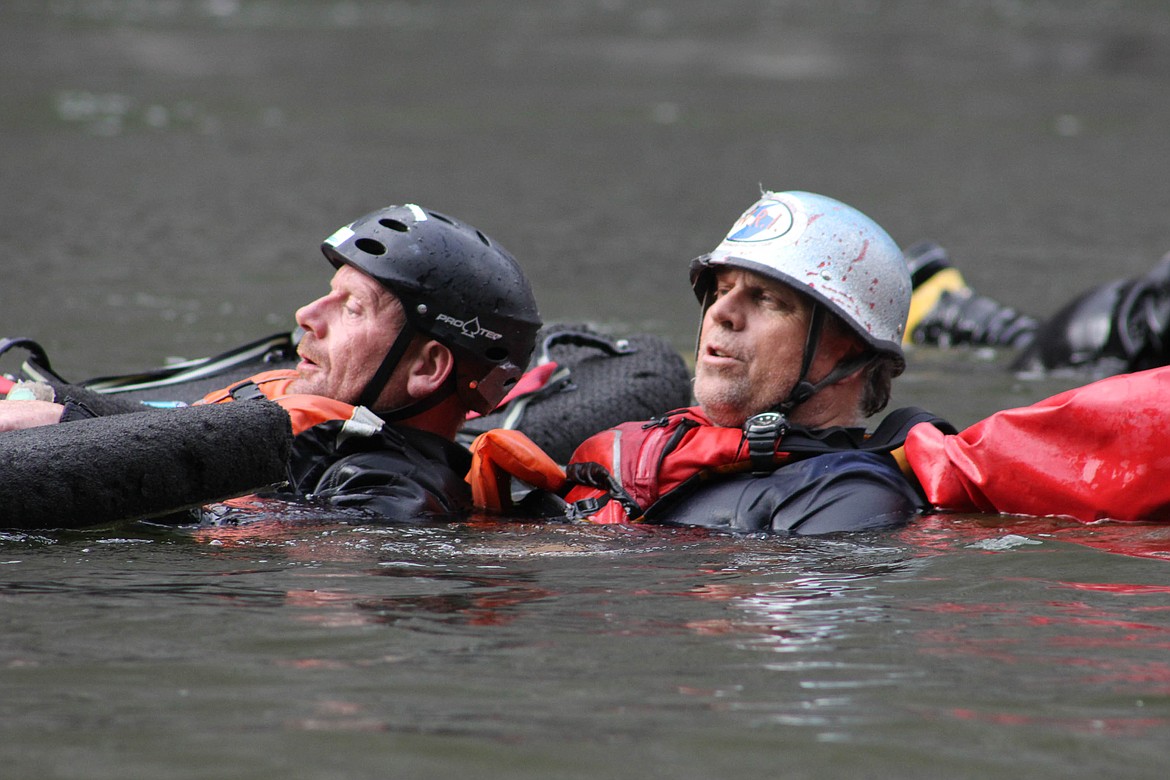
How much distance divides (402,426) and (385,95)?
721 inches

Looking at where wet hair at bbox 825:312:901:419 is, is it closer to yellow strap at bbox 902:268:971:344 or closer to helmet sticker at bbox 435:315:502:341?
helmet sticker at bbox 435:315:502:341

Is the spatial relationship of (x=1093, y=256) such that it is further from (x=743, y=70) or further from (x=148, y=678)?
(x=743, y=70)

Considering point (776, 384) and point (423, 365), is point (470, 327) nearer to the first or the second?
point (423, 365)

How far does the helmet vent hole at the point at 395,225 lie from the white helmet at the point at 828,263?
891mm

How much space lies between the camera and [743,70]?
26094 millimetres

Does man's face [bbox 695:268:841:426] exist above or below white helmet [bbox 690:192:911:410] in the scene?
below

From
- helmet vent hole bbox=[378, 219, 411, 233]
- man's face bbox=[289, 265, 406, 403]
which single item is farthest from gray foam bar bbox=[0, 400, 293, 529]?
helmet vent hole bbox=[378, 219, 411, 233]

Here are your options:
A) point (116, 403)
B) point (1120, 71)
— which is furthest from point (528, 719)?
point (1120, 71)

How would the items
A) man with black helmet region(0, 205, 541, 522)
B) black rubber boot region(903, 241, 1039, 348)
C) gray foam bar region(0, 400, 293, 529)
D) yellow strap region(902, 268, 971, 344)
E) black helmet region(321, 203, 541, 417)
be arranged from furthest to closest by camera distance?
yellow strap region(902, 268, 971, 344) → black rubber boot region(903, 241, 1039, 348) → black helmet region(321, 203, 541, 417) → man with black helmet region(0, 205, 541, 522) → gray foam bar region(0, 400, 293, 529)

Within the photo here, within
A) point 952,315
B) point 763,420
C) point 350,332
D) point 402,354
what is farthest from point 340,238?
point 952,315

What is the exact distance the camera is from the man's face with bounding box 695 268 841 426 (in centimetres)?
482

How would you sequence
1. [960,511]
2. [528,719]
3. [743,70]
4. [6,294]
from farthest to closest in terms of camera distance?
1. [743,70]
2. [6,294]
3. [960,511]
4. [528,719]

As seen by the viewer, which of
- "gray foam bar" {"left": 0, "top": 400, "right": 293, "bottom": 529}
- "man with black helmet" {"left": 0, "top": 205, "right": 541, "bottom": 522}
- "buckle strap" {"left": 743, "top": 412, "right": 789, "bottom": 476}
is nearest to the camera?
"gray foam bar" {"left": 0, "top": 400, "right": 293, "bottom": 529}

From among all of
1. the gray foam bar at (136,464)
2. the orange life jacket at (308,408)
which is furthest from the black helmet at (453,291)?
the gray foam bar at (136,464)
